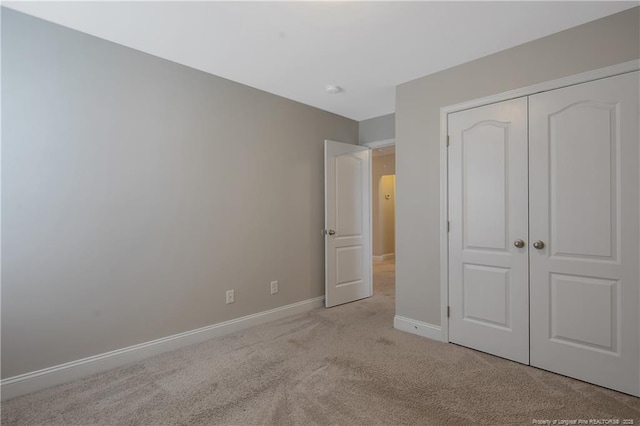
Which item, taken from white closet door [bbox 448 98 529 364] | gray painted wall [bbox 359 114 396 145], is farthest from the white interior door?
white closet door [bbox 448 98 529 364]

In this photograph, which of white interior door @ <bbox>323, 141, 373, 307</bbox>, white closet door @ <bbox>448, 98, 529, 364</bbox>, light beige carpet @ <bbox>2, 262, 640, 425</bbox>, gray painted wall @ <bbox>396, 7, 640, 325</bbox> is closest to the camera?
light beige carpet @ <bbox>2, 262, 640, 425</bbox>

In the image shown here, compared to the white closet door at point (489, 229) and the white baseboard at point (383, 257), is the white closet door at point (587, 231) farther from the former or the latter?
the white baseboard at point (383, 257)

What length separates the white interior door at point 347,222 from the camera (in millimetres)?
3996

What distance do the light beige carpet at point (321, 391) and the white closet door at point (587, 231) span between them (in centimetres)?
24

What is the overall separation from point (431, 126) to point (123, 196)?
2.74m

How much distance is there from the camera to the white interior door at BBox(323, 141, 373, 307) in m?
4.00

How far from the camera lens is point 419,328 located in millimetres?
3084

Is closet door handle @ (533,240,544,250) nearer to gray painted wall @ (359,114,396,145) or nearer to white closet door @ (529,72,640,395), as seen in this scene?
white closet door @ (529,72,640,395)

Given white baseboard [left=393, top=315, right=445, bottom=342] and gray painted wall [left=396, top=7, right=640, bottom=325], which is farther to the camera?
white baseboard [left=393, top=315, right=445, bottom=342]

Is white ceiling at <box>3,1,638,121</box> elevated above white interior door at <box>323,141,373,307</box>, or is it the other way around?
white ceiling at <box>3,1,638,121</box>

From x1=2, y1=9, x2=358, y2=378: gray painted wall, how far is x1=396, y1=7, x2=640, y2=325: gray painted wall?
1346 millimetres

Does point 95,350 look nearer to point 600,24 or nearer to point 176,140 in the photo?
point 176,140

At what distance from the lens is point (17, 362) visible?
2084mm

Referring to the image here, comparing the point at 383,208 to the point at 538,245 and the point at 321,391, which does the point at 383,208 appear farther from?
the point at 321,391
